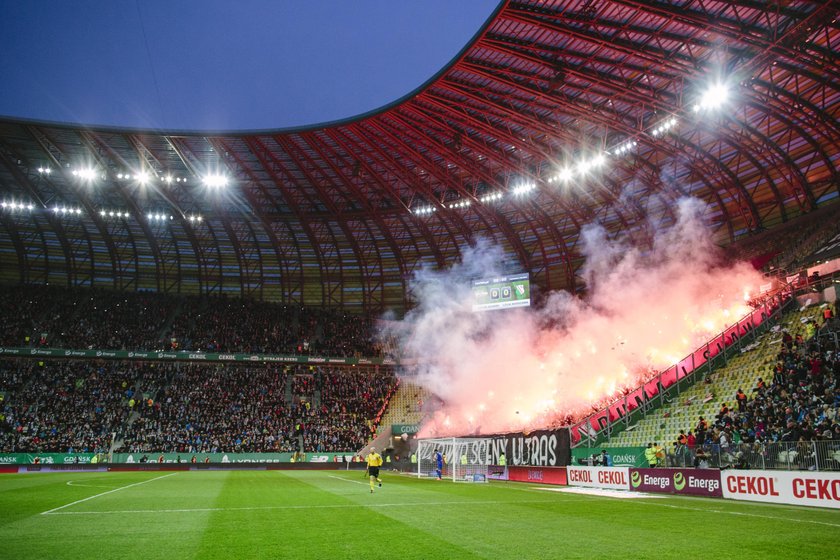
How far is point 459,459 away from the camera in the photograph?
35.3 meters

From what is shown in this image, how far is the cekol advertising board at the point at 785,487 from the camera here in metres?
16.3

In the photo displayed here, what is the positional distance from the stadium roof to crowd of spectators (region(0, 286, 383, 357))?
2258 millimetres

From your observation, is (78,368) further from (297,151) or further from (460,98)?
(460,98)

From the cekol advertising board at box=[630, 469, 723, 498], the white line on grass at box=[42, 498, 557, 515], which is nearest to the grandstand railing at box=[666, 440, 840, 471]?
the cekol advertising board at box=[630, 469, 723, 498]

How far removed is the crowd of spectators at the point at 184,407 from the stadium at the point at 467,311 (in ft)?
0.89

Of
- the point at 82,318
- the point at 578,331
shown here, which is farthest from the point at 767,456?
the point at 82,318

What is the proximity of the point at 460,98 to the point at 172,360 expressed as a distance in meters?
36.8

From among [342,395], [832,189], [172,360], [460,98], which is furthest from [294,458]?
[832,189]

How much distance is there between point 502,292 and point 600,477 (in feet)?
69.8

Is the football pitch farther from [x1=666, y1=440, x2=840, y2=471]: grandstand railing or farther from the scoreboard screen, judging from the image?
the scoreboard screen

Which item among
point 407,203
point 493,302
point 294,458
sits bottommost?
point 294,458

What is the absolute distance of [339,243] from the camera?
192 feet

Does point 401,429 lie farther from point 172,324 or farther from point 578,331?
point 172,324

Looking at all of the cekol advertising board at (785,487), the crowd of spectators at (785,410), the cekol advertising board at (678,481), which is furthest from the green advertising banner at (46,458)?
the cekol advertising board at (785,487)
